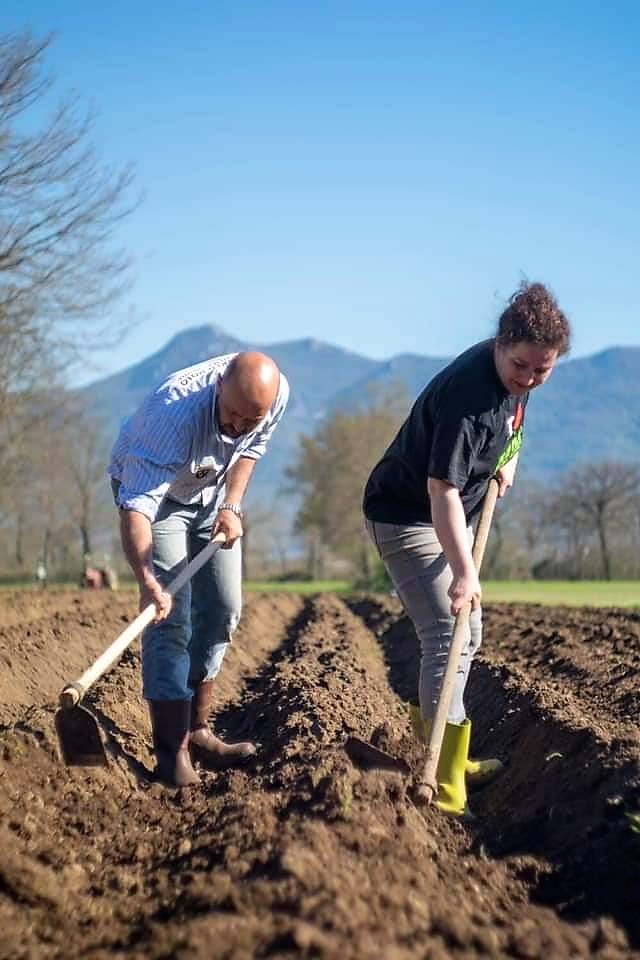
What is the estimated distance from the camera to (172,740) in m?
5.39

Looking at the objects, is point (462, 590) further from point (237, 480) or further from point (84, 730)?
point (84, 730)

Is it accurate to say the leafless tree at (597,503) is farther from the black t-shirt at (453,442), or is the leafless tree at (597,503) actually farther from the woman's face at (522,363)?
the woman's face at (522,363)

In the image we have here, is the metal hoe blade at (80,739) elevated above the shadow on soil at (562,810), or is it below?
above

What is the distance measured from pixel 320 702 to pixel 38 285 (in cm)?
1448

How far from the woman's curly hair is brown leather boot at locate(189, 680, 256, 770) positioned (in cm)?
250

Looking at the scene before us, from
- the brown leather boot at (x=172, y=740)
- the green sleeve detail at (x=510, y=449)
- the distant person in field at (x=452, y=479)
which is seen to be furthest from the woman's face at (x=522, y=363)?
the brown leather boot at (x=172, y=740)

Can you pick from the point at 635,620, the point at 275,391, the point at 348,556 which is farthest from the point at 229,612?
the point at 348,556

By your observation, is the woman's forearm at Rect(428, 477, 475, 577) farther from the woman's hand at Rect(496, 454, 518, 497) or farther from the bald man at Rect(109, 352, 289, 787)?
the woman's hand at Rect(496, 454, 518, 497)

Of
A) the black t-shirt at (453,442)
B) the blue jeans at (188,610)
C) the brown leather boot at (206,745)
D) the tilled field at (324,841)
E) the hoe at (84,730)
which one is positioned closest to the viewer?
the tilled field at (324,841)

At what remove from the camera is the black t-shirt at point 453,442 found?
4.63 meters

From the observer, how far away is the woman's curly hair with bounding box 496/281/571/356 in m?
4.52

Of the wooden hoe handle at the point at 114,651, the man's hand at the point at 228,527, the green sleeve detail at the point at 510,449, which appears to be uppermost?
the green sleeve detail at the point at 510,449

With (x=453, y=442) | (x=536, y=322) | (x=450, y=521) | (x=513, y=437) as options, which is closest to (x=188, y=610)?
(x=450, y=521)

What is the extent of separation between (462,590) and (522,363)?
939 millimetres
